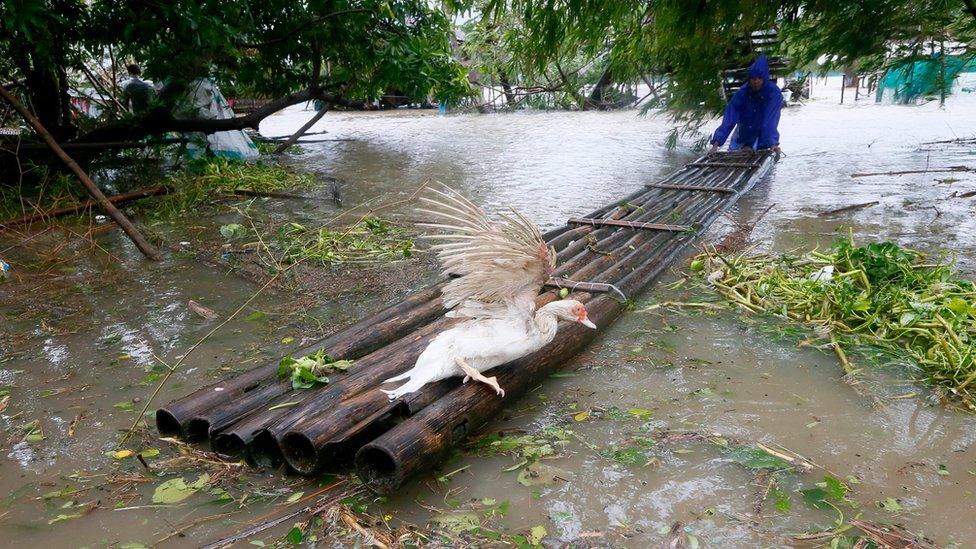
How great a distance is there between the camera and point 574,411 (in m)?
3.15

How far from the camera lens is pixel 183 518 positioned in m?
2.44

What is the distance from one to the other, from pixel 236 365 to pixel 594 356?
211 centimetres

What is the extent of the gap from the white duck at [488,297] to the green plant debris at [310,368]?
327 millimetres

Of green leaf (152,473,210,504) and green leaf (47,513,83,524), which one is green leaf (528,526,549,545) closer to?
green leaf (152,473,210,504)

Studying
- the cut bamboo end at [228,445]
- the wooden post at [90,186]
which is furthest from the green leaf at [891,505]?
the wooden post at [90,186]

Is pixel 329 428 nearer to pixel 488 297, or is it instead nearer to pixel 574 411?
pixel 488 297

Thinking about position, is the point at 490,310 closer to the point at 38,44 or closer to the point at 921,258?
the point at 921,258

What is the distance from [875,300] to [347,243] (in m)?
4.25

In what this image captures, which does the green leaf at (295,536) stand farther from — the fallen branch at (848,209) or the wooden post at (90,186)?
the fallen branch at (848,209)

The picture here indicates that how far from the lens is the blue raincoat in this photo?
919 centimetres

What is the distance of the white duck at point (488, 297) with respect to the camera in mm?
2762

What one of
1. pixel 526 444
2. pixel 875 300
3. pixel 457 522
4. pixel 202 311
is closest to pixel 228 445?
pixel 457 522

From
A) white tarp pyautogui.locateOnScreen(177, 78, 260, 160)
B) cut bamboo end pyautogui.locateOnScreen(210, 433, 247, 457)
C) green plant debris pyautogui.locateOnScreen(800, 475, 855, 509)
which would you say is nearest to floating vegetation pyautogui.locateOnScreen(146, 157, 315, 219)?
white tarp pyautogui.locateOnScreen(177, 78, 260, 160)

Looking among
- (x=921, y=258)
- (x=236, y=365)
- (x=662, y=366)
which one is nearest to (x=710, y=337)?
(x=662, y=366)
